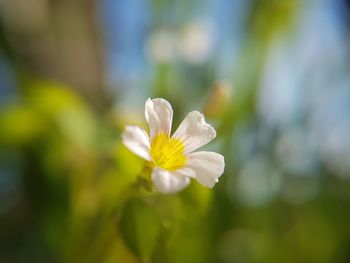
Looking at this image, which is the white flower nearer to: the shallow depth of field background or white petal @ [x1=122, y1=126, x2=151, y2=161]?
white petal @ [x1=122, y1=126, x2=151, y2=161]

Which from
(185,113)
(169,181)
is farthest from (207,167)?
(185,113)

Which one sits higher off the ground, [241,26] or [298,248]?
[241,26]

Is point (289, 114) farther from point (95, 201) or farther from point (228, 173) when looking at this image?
point (95, 201)

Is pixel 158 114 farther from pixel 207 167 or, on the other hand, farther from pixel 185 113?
pixel 185 113

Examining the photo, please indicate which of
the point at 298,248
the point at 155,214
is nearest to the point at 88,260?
the point at 155,214

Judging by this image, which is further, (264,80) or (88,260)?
(264,80)

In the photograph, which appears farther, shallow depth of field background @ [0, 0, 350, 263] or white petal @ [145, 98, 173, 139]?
shallow depth of field background @ [0, 0, 350, 263]

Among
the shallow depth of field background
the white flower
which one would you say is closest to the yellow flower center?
the white flower
